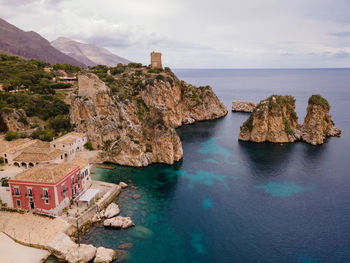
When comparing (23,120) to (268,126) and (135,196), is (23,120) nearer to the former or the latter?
(135,196)

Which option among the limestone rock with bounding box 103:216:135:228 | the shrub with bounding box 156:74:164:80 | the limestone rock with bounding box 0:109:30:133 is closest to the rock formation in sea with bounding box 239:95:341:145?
the shrub with bounding box 156:74:164:80

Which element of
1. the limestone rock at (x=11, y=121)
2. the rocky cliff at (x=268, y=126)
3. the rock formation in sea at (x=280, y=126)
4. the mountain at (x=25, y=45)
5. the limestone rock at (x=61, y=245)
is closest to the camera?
the limestone rock at (x=61, y=245)

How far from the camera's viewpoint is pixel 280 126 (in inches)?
2450

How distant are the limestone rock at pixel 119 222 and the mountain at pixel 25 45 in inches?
5811

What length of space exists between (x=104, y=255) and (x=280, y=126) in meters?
53.0

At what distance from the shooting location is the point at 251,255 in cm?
2522

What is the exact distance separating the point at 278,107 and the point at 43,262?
58.1m

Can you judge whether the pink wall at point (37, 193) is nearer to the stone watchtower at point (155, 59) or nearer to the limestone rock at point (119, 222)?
the limestone rock at point (119, 222)

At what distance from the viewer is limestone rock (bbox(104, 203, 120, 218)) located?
101 ft

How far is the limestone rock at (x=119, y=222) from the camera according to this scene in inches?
1141

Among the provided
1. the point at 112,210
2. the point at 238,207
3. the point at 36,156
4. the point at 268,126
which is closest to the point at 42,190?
the point at 112,210

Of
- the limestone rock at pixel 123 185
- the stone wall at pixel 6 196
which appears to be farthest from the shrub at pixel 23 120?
the limestone rock at pixel 123 185

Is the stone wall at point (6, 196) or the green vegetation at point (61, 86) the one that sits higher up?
the green vegetation at point (61, 86)

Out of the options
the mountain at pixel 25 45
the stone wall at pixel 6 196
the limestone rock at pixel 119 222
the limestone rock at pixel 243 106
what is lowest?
the limestone rock at pixel 119 222
